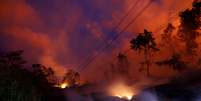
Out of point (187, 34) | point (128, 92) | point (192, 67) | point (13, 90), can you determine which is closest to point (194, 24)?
point (187, 34)

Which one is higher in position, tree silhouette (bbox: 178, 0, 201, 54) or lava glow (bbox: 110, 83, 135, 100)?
tree silhouette (bbox: 178, 0, 201, 54)

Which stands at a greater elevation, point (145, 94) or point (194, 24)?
point (194, 24)

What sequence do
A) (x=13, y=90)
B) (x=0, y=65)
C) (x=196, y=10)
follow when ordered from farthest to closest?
1. (x=196, y=10)
2. (x=0, y=65)
3. (x=13, y=90)

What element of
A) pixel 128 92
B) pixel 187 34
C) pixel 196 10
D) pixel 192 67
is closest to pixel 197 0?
pixel 196 10

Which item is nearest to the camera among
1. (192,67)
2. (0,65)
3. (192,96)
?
(0,65)

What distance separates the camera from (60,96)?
58.8 m

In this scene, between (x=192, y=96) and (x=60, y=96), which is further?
(x=60, y=96)

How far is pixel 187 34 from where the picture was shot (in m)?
66.1

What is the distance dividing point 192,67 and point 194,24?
1037 cm

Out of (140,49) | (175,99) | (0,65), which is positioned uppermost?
(140,49)

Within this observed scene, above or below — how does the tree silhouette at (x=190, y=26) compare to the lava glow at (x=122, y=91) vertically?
above

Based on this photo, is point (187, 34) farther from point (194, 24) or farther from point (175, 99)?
point (175, 99)

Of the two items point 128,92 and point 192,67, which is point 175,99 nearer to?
point 128,92

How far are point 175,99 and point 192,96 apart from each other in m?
2.21
